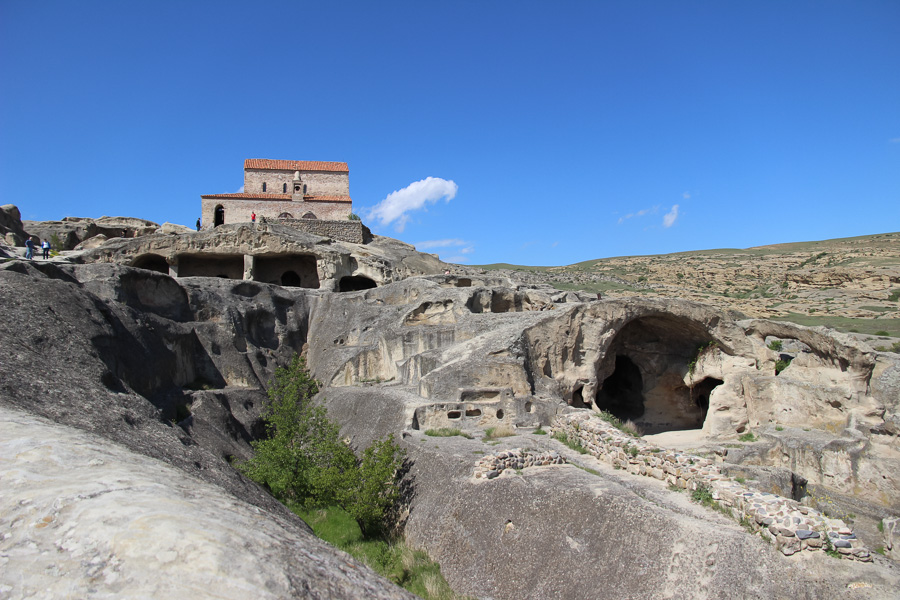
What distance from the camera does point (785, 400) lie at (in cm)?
1547

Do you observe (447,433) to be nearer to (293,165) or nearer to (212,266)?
(212,266)

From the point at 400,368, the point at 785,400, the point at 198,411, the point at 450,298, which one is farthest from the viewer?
the point at 450,298

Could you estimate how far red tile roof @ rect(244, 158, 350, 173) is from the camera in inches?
1326

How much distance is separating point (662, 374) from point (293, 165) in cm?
2414

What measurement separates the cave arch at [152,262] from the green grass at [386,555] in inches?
691

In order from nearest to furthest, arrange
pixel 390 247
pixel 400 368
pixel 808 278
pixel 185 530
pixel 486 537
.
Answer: pixel 185 530 < pixel 486 537 < pixel 400 368 < pixel 390 247 < pixel 808 278

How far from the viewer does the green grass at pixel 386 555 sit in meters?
8.19

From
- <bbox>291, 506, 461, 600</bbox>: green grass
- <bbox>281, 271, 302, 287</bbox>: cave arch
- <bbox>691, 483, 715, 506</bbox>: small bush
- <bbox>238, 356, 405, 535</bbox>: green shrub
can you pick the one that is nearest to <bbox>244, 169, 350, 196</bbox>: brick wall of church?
<bbox>281, 271, 302, 287</bbox>: cave arch

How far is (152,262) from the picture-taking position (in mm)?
26078

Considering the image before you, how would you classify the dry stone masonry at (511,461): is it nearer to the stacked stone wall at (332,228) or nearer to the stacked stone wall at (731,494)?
the stacked stone wall at (731,494)

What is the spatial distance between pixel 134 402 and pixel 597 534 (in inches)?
301

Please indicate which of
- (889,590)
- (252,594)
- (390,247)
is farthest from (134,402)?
(390,247)

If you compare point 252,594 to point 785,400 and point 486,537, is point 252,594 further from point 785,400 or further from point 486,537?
point 785,400

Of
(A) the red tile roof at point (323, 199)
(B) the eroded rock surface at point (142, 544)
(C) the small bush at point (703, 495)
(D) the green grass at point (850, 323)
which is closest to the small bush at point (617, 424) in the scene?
(C) the small bush at point (703, 495)
